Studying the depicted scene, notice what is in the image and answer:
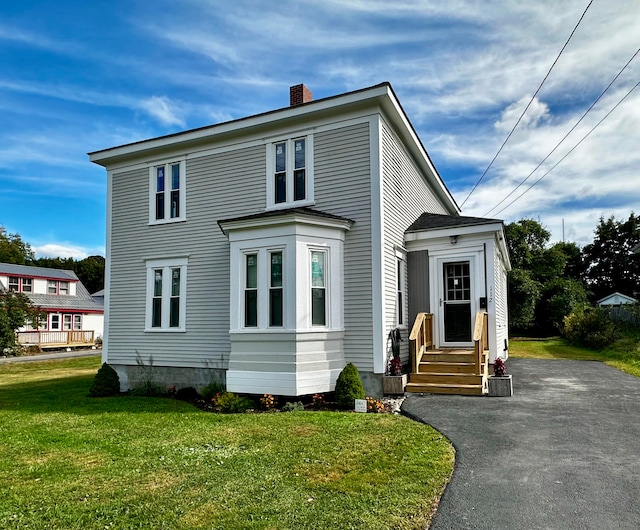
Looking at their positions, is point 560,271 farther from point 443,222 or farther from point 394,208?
point 394,208

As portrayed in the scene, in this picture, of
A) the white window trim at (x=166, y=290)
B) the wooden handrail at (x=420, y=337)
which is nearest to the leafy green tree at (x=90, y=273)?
the white window trim at (x=166, y=290)

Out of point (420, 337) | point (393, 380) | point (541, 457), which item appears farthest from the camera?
point (420, 337)

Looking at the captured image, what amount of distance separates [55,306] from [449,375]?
32701 millimetres

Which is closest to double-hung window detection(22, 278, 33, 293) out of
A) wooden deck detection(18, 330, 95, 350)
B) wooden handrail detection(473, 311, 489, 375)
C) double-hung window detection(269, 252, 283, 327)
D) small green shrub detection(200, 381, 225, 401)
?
wooden deck detection(18, 330, 95, 350)

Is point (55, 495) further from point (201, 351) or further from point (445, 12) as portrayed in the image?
point (445, 12)

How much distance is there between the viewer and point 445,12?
9.98 meters

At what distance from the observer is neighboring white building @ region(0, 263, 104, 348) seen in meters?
31.5

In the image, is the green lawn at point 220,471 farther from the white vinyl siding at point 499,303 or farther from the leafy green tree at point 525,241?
the leafy green tree at point 525,241

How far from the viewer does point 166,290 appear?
476 inches

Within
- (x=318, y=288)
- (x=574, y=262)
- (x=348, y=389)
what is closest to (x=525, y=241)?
(x=574, y=262)

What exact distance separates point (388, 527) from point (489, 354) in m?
7.19

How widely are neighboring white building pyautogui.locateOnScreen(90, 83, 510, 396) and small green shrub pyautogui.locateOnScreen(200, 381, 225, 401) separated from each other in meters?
A: 0.61

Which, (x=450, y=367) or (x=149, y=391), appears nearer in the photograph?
(x=450, y=367)

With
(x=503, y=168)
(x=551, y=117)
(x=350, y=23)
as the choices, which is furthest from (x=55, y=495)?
(x=503, y=168)
